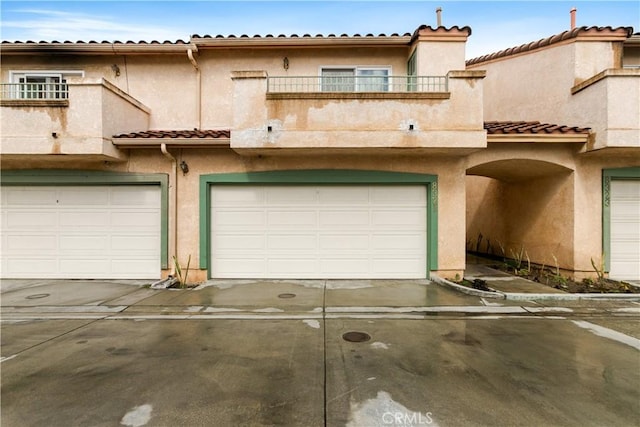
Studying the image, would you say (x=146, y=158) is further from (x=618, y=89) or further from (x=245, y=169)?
(x=618, y=89)

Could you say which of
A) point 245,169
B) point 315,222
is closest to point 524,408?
point 315,222

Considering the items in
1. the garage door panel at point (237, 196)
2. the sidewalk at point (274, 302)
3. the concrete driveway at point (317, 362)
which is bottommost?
the concrete driveway at point (317, 362)

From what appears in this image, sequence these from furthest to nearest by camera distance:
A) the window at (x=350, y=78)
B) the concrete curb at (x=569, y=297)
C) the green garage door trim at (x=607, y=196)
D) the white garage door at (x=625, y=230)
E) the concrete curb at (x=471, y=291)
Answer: the window at (x=350, y=78), the white garage door at (x=625, y=230), the green garage door trim at (x=607, y=196), the concrete curb at (x=471, y=291), the concrete curb at (x=569, y=297)

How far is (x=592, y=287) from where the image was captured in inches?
278

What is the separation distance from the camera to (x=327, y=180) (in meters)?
7.79

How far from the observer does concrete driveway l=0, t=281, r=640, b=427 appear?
2.84 m

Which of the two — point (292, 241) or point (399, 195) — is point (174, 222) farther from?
point (399, 195)

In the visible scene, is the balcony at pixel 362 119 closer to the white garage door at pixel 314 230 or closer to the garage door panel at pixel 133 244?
the white garage door at pixel 314 230

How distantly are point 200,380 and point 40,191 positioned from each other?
317 inches

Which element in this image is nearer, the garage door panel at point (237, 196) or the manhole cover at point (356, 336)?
the manhole cover at point (356, 336)

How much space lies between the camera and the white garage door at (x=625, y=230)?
25.8 ft

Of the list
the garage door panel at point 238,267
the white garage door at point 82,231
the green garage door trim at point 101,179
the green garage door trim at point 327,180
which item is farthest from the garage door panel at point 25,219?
the garage door panel at point 238,267

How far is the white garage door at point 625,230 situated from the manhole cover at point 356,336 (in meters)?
7.65

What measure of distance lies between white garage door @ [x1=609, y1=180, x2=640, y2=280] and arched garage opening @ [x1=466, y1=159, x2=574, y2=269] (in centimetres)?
116
